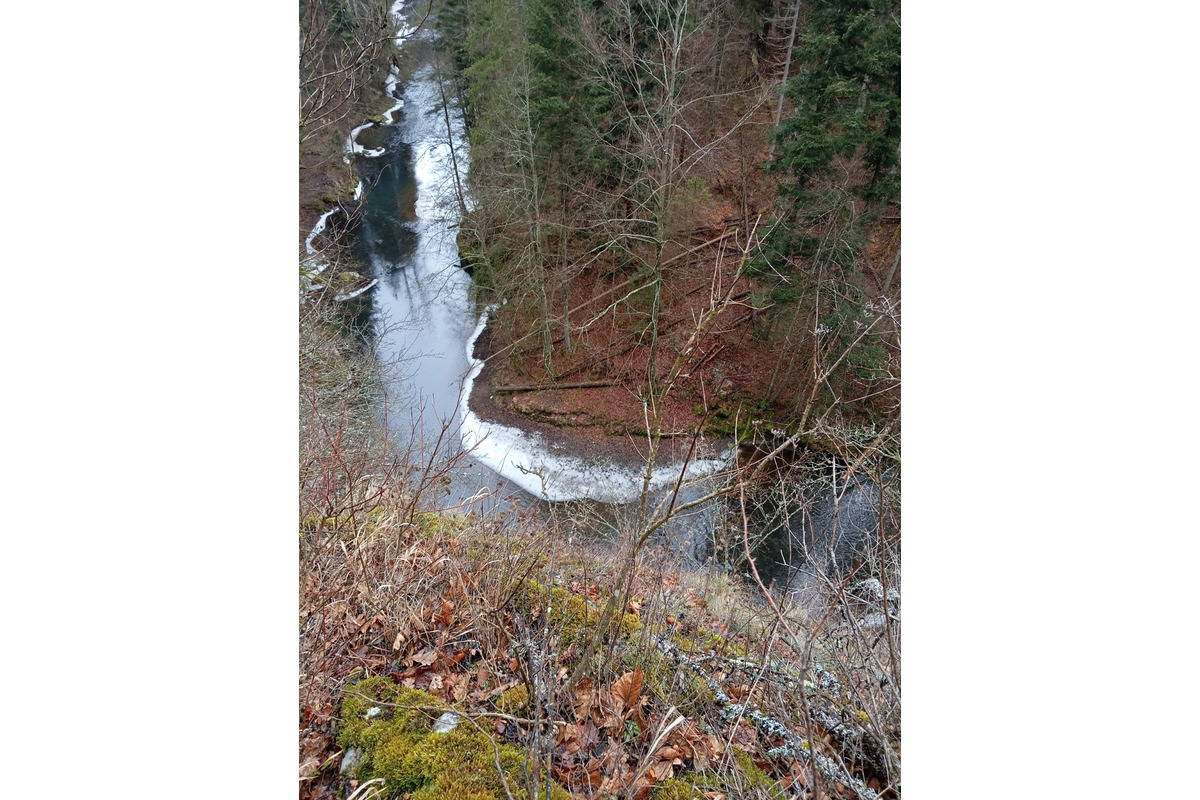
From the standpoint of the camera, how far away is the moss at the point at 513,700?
1890mm

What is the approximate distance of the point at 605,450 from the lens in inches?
352

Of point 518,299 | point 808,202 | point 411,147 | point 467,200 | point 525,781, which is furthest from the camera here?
point 411,147

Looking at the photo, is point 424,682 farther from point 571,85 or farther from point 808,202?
point 571,85

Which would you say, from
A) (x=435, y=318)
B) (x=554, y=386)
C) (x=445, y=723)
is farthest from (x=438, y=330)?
(x=445, y=723)

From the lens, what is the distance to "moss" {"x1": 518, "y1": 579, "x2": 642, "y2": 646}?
236 centimetres

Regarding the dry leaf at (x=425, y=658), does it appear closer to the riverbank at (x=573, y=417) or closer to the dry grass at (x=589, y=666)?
the dry grass at (x=589, y=666)

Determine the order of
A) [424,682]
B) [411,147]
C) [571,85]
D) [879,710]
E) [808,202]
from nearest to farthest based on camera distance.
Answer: [879,710] → [424,682] → [808,202] → [571,85] → [411,147]

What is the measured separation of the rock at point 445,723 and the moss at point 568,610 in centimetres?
60

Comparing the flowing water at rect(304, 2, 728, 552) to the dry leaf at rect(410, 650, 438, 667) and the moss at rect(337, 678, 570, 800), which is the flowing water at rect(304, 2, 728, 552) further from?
the moss at rect(337, 678, 570, 800)

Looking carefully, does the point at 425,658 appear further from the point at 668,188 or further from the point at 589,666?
the point at 668,188

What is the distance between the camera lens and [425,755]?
163cm

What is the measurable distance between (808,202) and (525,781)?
6823 mm

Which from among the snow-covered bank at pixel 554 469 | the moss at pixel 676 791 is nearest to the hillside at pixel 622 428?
the moss at pixel 676 791

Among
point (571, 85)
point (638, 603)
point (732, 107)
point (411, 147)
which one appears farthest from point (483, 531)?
point (411, 147)
